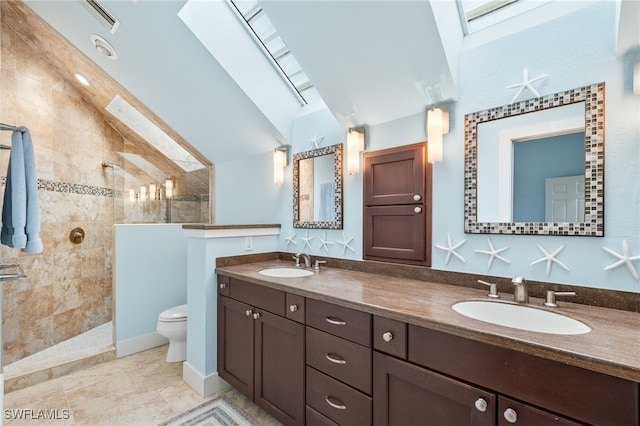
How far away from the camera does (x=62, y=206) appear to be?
Answer: 111 inches

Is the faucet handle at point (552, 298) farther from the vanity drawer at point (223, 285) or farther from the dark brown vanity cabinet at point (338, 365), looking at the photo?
the vanity drawer at point (223, 285)

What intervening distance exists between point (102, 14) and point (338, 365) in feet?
8.96

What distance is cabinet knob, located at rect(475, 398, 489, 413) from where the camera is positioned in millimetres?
923

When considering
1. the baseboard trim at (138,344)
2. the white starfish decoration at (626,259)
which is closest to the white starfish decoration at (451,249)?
the white starfish decoration at (626,259)

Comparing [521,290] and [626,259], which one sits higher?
[626,259]

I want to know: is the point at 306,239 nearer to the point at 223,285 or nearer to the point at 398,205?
the point at 223,285

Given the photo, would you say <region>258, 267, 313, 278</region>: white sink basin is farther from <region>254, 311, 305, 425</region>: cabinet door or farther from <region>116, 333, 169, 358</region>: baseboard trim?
<region>116, 333, 169, 358</region>: baseboard trim

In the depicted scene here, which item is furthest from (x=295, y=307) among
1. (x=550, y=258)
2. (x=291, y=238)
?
(x=550, y=258)

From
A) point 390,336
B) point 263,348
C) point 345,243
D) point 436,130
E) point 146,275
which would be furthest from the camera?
point 146,275

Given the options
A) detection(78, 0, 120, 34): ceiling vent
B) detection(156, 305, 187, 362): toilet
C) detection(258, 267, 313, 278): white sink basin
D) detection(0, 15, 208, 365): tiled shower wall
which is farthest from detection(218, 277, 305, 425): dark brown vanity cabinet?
detection(78, 0, 120, 34): ceiling vent

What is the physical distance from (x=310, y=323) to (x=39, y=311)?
9.07 feet

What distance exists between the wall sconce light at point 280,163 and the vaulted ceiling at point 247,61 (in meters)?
0.12

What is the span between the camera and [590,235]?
1218mm

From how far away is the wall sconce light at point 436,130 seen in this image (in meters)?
1.61
